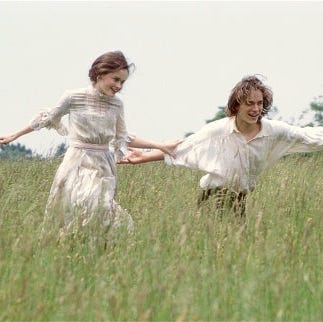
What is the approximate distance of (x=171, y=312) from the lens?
3664mm

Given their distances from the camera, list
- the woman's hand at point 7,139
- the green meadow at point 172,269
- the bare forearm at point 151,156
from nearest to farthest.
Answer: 1. the green meadow at point 172,269
2. the woman's hand at point 7,139
3. the bare forearm at point 151,156

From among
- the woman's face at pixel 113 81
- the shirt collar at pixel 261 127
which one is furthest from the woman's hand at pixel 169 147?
the woman's face at pixel 113 81

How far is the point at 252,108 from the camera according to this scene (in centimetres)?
607

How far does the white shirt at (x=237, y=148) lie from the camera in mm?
6188

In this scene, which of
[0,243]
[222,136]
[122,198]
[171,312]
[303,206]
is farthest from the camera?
[122,198]

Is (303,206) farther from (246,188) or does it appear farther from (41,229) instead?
(41,229)

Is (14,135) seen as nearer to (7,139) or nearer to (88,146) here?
(7,139)

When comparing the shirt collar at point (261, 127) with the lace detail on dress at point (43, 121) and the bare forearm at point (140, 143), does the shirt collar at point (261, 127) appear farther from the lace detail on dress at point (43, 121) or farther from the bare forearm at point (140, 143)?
the lace detail on dress at point (43, 121)

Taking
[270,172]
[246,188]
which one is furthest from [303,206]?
[270,172]

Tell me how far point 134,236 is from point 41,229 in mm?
501

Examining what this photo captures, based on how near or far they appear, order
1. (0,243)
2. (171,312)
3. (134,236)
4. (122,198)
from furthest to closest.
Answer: (122,198) → (134,236) → (0,243) → (171,312)

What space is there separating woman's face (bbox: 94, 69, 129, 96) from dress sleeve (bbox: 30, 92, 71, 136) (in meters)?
0.27

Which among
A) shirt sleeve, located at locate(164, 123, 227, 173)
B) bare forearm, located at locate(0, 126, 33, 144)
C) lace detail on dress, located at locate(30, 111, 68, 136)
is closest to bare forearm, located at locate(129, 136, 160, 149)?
shirt sleeve, located at locate(164, 123, 227, 173)

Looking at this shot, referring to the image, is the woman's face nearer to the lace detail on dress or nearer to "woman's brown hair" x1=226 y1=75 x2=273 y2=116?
the lace detail on dress
